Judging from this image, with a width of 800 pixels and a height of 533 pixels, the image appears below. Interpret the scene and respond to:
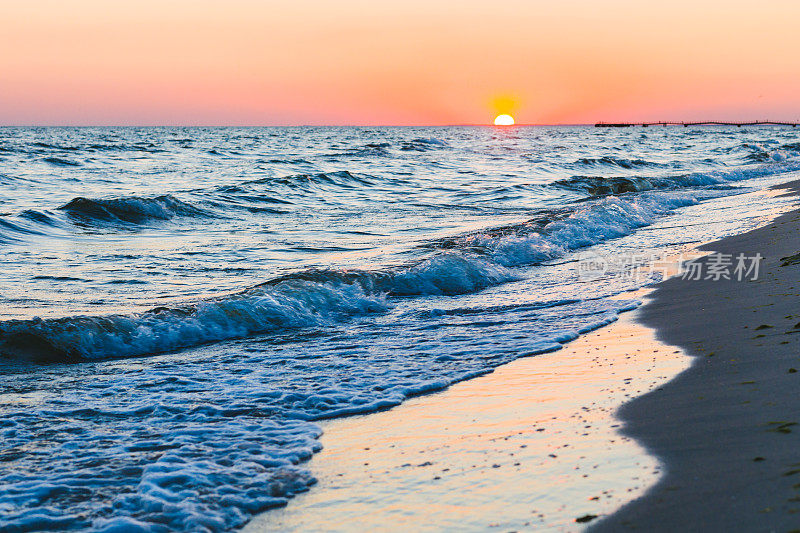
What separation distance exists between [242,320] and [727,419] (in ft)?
16.1

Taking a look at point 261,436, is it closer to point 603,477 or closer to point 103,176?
point 603,477

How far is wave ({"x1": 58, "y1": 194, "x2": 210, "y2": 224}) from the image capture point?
611 inches

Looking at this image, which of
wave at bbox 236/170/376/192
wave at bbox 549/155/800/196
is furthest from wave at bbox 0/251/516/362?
wave at bbox 549/155/800/196

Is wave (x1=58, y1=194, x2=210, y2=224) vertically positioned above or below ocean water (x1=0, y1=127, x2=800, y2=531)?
above

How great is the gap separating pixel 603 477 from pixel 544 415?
100cm

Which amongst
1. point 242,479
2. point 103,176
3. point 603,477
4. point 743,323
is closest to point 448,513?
point 603,477

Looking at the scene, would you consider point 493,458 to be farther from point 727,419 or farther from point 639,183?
point 639,183

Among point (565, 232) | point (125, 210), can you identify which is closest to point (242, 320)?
point (565, 232)

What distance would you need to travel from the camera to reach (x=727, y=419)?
3.71 m

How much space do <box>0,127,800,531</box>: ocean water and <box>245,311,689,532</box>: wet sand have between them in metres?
0.23

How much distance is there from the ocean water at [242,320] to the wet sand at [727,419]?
1.20 m

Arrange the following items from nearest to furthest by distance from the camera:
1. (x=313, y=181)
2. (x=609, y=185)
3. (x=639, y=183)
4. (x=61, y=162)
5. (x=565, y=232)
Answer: (x=565, y=232), (x=313, y=181), (x=609, y=185), (x=639, y=183), (x=61, y=162)

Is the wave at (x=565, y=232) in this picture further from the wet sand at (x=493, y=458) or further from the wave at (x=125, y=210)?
the wave at (x=125, y=210)

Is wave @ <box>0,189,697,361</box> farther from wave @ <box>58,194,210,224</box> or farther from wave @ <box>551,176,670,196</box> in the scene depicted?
wave @ <box>551,176,670,196</box>
